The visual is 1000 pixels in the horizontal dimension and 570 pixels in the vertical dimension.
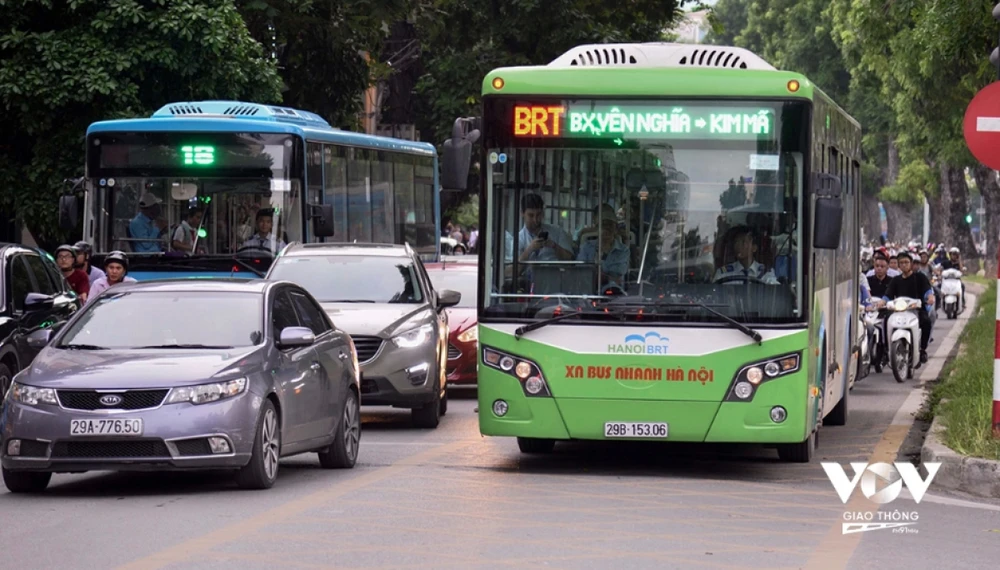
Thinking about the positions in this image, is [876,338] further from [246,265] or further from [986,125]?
[986,125]

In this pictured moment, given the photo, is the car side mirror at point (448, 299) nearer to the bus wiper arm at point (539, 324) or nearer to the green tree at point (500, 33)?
the bus wiper arm at point (539, 324)

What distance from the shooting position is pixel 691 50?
12.8 metres

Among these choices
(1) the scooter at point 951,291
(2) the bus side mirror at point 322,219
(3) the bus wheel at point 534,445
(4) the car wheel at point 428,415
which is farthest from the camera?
(1) the scooter at point 951,291

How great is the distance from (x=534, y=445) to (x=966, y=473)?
11.6 ft

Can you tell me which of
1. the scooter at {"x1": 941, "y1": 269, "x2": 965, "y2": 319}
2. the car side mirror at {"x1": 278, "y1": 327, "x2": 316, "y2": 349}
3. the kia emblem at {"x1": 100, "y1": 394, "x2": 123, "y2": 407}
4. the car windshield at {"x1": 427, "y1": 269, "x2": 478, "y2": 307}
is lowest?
the scooter at {"x1": 941, "y1": 269, "x2": 965, "y2": 319}

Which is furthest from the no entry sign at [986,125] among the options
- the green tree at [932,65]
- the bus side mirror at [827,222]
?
the green tree at [932,65]

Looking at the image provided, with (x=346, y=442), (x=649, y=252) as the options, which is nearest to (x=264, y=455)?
(x=346, y=442)

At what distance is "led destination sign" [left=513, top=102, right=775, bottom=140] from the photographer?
12086mm

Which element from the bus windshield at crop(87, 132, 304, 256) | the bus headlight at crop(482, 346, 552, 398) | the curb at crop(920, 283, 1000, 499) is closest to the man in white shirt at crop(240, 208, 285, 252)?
the bus windshield at crop(87, 132, 304, 256)

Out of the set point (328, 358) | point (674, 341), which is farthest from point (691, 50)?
point (328, 358)

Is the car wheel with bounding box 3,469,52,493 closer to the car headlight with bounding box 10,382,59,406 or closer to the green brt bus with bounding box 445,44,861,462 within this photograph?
the car headlight with bounding box 10,382,59,406

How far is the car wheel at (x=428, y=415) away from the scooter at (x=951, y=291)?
2858 cm

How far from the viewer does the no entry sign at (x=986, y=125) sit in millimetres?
12094

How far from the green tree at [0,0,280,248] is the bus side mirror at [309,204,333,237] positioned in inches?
253
